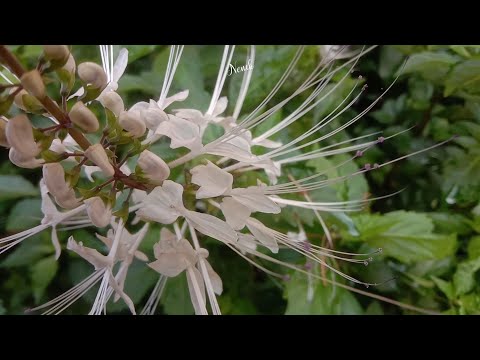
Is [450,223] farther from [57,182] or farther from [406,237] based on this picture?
[57,182]

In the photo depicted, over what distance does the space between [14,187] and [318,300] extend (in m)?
0.56

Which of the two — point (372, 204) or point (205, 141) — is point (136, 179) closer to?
point (205, 141)

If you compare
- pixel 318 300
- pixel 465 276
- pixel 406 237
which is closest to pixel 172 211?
pixel 318 300

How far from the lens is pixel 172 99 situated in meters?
0.77

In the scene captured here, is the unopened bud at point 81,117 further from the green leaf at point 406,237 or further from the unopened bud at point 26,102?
the green leaf at point 406,237

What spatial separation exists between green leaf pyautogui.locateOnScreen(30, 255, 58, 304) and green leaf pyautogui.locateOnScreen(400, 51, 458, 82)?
2.35 ft

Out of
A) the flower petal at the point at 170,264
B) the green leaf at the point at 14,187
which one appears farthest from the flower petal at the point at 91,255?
the green leaf at the point at 14,187

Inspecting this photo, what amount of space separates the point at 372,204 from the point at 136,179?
58 centimetres

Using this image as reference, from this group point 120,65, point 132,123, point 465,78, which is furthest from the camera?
point 465,78

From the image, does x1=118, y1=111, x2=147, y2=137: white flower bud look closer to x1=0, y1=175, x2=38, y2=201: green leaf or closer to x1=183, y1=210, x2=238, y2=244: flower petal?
x1=183, y1=210, x2=238, y2=244: flower petal

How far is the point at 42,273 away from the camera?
38.7 inches

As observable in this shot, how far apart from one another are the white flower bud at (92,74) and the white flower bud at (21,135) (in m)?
0.09

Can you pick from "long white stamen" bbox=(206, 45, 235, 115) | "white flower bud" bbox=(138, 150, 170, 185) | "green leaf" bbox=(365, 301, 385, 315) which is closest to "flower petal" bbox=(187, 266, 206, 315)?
"white flower bud" bbox=(138, 150, 170, 185)
